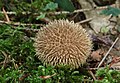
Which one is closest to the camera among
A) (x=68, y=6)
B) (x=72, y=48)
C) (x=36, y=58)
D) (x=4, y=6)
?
(x=72, y=48)

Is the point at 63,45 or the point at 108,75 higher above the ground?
the point at 63,45

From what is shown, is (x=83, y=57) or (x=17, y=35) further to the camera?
(x=17, y=35)

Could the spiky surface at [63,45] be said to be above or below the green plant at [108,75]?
above


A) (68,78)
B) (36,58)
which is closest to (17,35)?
(36,58)

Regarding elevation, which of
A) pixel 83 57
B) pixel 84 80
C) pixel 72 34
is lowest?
pixel 84 80

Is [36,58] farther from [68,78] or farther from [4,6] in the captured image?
[4,6]

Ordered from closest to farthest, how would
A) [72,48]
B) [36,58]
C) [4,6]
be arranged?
[72,48], [36,58], [4,6]

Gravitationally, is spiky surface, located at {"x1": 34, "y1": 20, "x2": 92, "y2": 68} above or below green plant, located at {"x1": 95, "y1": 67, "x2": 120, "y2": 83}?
above

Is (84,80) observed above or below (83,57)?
below
